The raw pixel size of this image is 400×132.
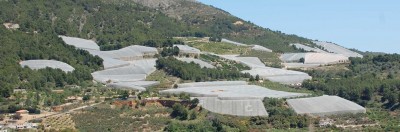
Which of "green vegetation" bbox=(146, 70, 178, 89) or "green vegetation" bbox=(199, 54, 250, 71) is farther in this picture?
"green vegetation" bbox=(199, 54, 250, 71)

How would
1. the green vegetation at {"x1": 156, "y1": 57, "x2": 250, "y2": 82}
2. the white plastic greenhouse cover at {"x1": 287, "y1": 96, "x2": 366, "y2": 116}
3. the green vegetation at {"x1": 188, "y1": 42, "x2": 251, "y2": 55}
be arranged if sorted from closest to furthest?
the white plastic greenhouse cover at {"x1": 287, "y1": 96, "x2": 366, "y2": 116}
the green vegetation at {"x1": 156, "y1": 57, "x2": 250, "y2": 82}
the green vegetation at {"x1": 188, "y1": 42, "x2": 251, "y2": 55}

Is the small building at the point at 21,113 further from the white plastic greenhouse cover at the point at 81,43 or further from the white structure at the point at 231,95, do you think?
the white plastic greenhouse cover at the point at 81,43

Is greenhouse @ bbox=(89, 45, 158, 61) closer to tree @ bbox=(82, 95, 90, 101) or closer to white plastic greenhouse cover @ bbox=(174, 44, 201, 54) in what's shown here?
white plastic greenhouse cover @ bbox=(174, 44, 201, 54)

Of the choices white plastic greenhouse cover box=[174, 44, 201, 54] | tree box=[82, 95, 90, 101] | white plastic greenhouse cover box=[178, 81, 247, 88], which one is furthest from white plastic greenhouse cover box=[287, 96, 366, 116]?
white plastic greenhouse cover box=[174, 44, 201, 54]

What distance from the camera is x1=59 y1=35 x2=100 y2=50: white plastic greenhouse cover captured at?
117 m

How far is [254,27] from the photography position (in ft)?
552

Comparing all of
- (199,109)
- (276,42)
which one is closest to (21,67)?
(199,109)

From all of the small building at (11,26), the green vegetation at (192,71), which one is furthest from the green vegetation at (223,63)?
the small building at (11,26)

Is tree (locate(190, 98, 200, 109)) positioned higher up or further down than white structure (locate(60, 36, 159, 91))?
further down

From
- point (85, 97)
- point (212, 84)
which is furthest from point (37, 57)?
point (212, 84)

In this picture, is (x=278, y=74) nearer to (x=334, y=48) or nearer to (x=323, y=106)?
(x=323, y=106)

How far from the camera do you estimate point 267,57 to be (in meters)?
139

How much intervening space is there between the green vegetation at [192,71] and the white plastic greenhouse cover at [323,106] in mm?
20889

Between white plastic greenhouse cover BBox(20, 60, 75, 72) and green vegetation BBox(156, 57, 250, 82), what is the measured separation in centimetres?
1424
